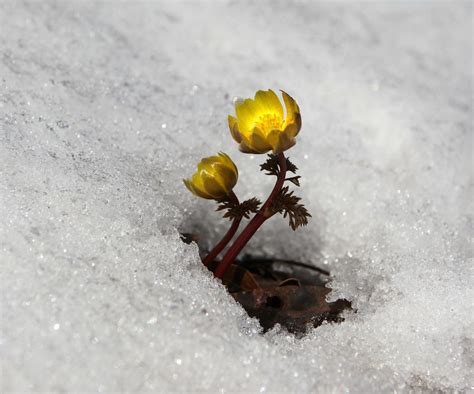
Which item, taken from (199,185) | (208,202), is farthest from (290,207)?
(208,202)

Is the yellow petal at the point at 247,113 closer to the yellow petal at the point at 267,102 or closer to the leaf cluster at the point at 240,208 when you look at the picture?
the yellow petal at the point at 267,102

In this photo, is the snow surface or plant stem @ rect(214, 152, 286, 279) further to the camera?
plant stem @ rect(214, 152, 286, 279)

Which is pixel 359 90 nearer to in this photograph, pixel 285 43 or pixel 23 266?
pixel 285 43

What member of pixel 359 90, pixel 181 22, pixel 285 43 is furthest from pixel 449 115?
pixel 181 22

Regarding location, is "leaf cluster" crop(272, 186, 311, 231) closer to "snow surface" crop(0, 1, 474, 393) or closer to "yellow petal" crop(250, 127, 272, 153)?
"yellow petal" crop(250, 127, 272, 153)

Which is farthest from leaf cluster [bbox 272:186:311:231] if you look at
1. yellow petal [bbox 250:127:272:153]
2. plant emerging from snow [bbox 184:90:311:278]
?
yellow petal [bbox 250:127:272:153]
